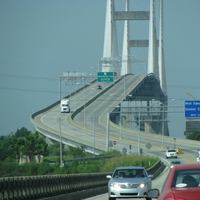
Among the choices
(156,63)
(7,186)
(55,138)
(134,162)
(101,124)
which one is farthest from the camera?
(156,63)

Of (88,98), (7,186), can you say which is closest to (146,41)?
(88,98)

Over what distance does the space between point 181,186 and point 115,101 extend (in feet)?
334

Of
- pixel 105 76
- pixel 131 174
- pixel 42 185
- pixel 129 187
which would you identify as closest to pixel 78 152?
pixel 105 76

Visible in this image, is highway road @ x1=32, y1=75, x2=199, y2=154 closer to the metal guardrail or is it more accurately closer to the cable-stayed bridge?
the cable-stayed bridge

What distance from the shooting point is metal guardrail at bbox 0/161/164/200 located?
12830 mm

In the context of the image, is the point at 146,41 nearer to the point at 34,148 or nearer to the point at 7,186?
the point at 34,148

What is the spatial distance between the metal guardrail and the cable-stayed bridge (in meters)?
57.3

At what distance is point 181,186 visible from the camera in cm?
686

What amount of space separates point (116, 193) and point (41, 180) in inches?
125

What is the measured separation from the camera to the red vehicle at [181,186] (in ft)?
21.6

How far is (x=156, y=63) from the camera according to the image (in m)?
117

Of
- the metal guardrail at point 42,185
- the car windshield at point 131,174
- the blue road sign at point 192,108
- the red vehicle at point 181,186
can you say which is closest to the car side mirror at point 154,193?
the red vehicle at point 181,186

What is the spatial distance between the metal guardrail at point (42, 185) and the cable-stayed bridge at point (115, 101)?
5727 centimetres

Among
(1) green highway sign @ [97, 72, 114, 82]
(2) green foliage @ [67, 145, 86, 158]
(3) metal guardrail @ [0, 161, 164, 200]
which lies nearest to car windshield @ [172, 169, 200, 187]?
(3) metal guardrail @ [0, 161, 164, 200]
